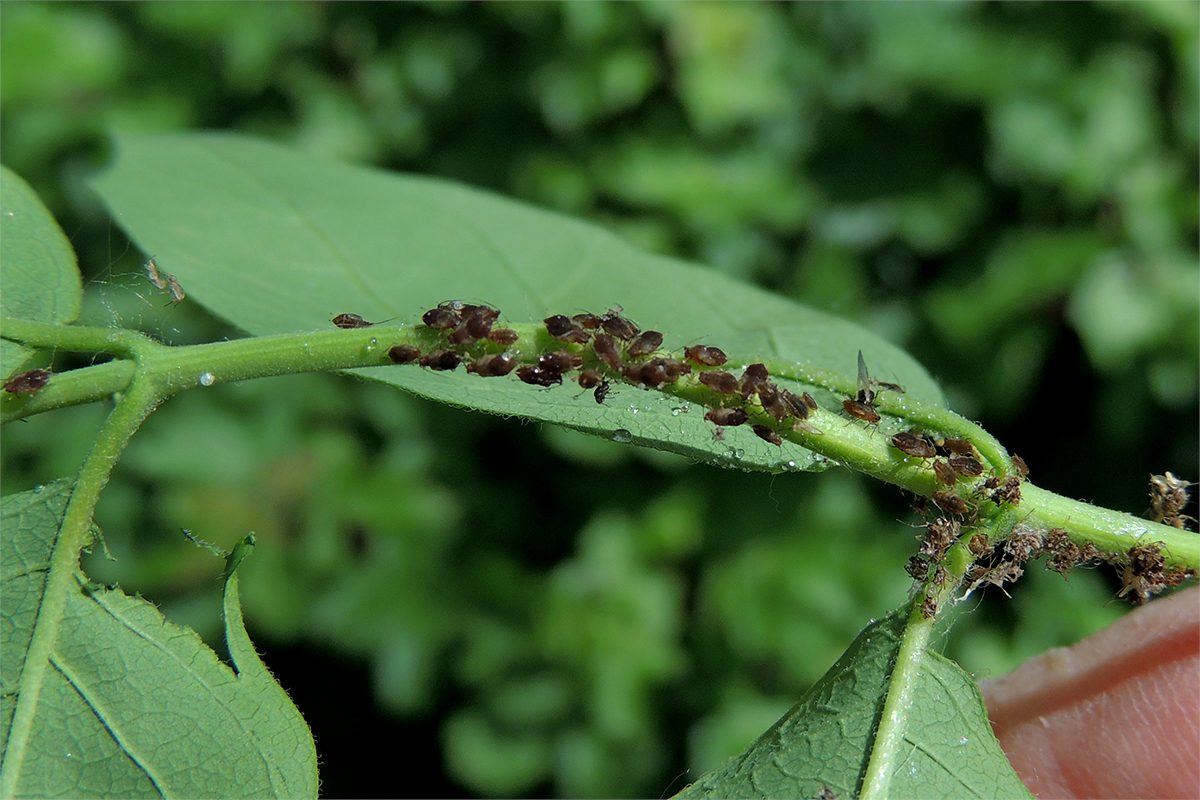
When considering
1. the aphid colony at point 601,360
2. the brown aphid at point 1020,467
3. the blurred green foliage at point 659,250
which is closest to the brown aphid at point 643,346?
the aphid colony at point 601,360

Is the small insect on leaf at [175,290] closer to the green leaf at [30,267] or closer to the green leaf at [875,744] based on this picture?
the green leaf at [30,267]

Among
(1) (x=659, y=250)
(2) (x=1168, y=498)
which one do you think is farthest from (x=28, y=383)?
(1) (x=659, y=250)

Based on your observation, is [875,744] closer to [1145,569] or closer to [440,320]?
[1145,569]

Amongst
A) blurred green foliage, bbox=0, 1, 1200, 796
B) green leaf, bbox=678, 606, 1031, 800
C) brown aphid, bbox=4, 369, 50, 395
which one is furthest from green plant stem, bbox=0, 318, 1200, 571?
blurred green foliage, bbox=0, 1, 1200, 796

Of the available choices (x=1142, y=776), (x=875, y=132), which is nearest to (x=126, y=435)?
(x=1142, y=776)

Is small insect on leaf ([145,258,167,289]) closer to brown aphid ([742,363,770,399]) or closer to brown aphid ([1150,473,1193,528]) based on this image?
brown aphid ([742,363,770,399])

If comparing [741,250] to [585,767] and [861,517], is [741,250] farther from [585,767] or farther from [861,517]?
[585,767]
